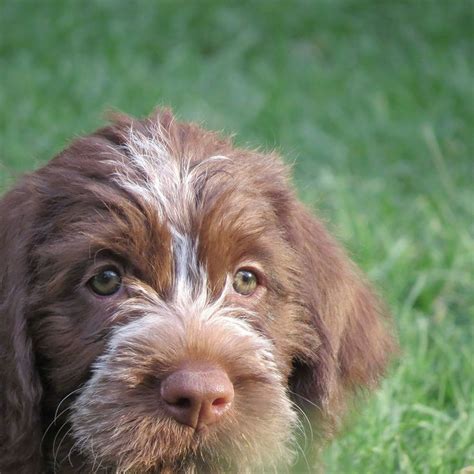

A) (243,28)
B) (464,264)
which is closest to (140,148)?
(464,264)

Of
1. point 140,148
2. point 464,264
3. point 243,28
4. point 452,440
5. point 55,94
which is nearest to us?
point 140,148

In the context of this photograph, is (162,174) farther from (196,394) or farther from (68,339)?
(196,394)

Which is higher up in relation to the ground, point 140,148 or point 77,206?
point 140,148

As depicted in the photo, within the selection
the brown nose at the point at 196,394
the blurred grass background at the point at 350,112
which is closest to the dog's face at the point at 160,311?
the brown nose at the point at 196,394

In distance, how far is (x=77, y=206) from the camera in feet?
15.3

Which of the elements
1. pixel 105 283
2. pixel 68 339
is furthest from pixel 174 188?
pixel 68 339

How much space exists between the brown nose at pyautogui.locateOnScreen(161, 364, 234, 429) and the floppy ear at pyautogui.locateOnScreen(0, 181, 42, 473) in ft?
2.02

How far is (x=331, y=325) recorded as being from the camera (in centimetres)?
498

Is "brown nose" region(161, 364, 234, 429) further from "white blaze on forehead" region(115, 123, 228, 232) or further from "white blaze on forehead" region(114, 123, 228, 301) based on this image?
"white blaze on forehead" region(115, 123, 228, 232)

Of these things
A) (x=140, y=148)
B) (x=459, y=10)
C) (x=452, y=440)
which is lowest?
(x=452, y=440)

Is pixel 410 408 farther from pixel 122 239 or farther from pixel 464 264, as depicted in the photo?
pixel 122 239

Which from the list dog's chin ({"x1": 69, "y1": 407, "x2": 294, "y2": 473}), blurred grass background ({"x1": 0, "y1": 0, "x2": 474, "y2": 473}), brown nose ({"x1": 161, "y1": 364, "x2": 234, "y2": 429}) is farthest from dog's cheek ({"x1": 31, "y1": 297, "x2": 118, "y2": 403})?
blurred grass background ({"x1": 0, "y1": 0, "x2": 474, "y2": 473})

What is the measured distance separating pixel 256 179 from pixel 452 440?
73.1 inches

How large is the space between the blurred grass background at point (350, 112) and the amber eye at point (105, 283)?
1119mm
